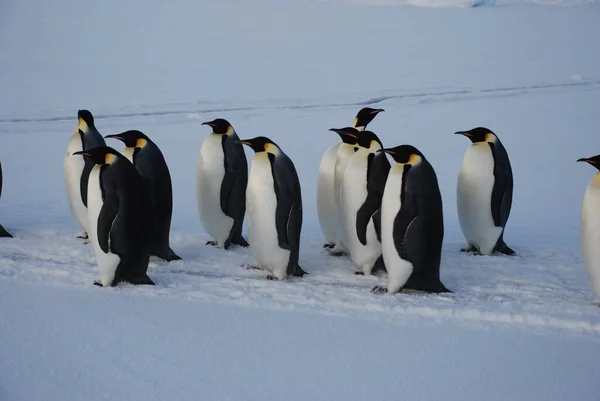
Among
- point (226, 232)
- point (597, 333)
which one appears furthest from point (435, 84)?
point (597, 333)

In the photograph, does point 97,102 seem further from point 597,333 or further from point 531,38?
point 597,333

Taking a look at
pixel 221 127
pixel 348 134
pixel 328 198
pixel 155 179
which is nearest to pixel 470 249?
pixel 328 198

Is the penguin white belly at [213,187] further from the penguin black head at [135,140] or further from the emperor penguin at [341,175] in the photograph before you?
the emperor penguin at [341,175]

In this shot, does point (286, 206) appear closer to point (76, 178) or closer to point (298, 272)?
point (298, 272)

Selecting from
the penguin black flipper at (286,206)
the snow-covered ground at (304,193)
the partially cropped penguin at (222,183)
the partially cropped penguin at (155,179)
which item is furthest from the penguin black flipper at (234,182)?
the penguin black flipper at (286,206)

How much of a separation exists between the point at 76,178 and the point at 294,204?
142 centimetres

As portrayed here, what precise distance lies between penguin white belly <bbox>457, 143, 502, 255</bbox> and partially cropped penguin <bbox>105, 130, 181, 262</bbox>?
1.60 metres

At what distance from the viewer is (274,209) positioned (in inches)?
144

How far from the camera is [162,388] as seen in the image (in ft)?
7.72

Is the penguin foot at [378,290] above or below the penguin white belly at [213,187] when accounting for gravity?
below

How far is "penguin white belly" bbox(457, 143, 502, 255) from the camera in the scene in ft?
14.1

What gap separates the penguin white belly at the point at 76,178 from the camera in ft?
14.5

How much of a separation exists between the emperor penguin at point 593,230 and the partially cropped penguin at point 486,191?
3.17 ft

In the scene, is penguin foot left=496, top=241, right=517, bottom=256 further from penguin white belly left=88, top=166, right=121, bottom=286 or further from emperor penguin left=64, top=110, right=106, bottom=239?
emperor penguin left=64, top=110, right=106, bottom=239
